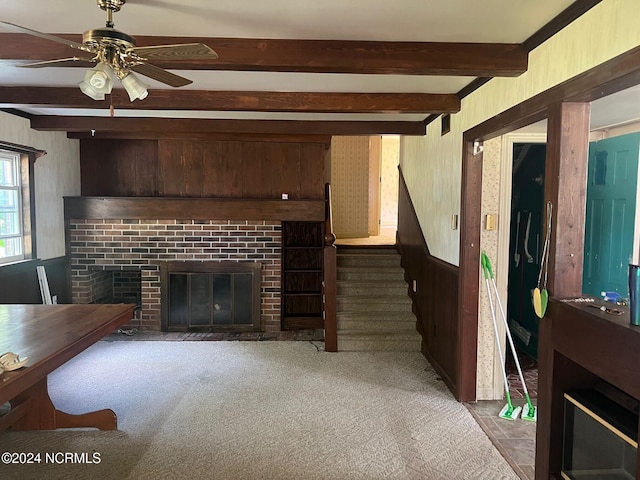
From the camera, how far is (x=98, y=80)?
181cm

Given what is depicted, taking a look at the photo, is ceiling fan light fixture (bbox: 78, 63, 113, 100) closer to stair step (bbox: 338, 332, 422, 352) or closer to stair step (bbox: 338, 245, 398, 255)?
stair step (bbox: 338, 332, 422, 352)

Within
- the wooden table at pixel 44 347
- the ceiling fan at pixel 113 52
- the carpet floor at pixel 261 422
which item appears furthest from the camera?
the carpet floor at pixel 261 422

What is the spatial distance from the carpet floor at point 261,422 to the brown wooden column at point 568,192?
4.01ft

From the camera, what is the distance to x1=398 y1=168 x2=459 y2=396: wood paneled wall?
3639mm

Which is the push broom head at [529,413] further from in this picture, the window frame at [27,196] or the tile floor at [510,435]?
the window frame at [27,196]

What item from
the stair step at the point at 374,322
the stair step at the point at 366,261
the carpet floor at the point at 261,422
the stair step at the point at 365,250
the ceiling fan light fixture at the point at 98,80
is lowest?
the carpet floor at the point at 261,422

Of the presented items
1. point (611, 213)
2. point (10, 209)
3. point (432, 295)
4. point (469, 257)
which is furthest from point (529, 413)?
point (10, 209)

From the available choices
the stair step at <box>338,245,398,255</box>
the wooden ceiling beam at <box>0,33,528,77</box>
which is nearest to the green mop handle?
the wooden ceiling beam at <box>0,33,528,77</box>

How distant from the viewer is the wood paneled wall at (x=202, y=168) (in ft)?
17.2

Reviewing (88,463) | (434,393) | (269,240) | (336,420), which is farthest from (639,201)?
(88,463)

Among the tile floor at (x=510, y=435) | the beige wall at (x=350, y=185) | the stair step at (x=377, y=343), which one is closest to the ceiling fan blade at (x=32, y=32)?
the tile floor at (x=510, y=435)

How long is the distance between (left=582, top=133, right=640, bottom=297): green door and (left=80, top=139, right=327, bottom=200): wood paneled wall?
286 cm

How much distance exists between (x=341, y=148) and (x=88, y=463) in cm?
548

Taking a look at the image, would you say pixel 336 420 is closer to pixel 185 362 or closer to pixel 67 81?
pixel 185 362
